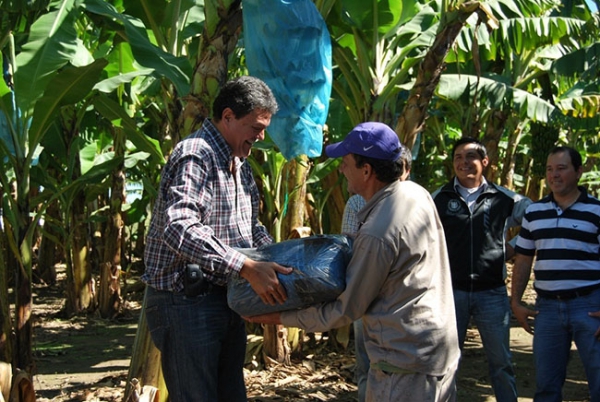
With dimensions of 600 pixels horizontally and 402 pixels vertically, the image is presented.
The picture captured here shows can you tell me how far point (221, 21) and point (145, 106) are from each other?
4.90 m

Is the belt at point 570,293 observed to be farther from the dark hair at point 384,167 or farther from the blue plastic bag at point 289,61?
the dark hair at point 384,167

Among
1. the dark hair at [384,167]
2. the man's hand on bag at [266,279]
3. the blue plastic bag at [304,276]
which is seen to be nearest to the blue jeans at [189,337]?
the blue plastic bag at [304,276]

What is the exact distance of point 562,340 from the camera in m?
4.46

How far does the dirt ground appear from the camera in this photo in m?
5.94

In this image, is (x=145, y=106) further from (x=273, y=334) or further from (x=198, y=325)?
(x=198, y=325)

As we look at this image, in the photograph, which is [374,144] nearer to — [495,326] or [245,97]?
[245,97]

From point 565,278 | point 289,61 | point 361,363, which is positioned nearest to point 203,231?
point 289,61

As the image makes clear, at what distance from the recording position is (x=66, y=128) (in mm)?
8195

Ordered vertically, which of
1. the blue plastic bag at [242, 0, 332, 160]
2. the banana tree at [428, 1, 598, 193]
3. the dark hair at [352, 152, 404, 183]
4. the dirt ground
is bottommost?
the dirt ground

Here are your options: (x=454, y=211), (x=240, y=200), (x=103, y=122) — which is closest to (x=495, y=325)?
→ (x=454, y=211)

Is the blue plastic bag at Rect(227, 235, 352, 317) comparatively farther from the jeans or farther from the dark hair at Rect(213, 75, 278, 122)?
the jeans

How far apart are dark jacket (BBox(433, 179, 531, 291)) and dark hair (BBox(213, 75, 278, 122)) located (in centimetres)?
207

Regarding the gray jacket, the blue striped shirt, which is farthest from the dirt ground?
the gray jacket

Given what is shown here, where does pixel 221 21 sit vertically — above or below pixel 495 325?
above
